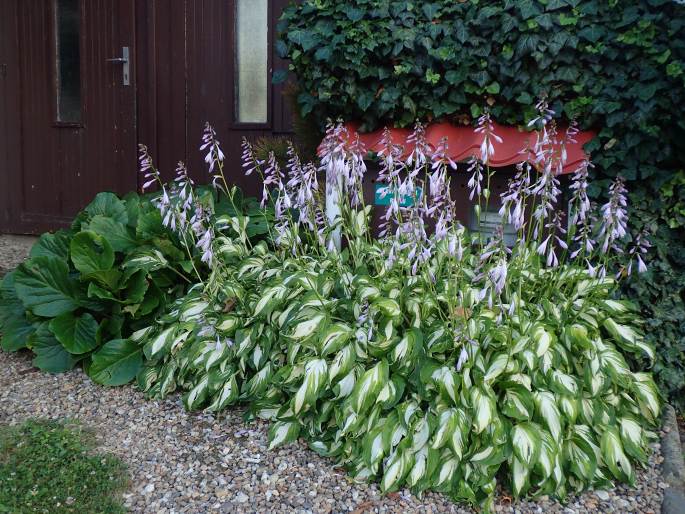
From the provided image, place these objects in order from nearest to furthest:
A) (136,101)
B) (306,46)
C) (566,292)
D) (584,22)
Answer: (566,292) < (584,22) < (306,46) < (136,101)

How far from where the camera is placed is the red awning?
10.8 feet

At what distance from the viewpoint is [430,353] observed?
2.38 metres

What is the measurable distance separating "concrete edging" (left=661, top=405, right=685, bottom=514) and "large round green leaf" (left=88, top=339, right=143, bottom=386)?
2265 mm

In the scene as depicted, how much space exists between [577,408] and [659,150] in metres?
1.40

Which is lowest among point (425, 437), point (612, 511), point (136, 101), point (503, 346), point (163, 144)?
point (612, 511)

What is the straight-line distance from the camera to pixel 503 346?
2412 mm

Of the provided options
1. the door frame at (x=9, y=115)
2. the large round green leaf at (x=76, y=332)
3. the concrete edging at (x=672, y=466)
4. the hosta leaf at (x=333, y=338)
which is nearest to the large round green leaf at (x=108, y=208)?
the large round green leaf at (x=76, y=332)

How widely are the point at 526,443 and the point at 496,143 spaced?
1.78 m

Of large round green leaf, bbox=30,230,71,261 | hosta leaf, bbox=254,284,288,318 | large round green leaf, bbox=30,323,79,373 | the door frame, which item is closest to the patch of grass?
large round green leaf, bbox=30,323,79,373

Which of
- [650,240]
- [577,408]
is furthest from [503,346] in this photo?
[650,240]

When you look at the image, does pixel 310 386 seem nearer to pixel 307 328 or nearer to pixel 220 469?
pixel 307 328

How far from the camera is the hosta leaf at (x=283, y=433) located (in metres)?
2.49

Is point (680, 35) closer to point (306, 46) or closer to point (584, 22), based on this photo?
point (584, 22)

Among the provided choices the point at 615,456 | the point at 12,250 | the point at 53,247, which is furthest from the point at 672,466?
the point at 12,250
